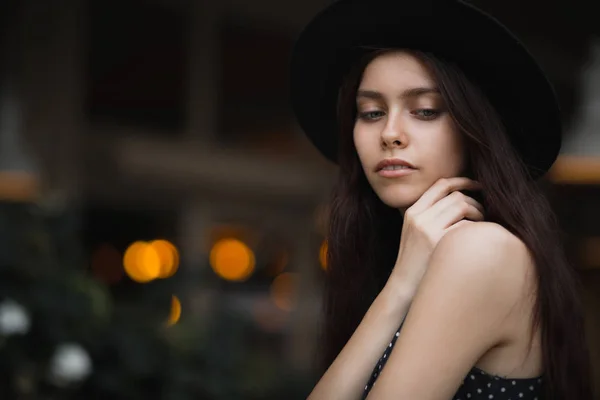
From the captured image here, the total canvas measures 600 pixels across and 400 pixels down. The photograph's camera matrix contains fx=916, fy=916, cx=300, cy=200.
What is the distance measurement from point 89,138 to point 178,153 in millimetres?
617

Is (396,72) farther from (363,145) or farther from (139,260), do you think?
(139,260)

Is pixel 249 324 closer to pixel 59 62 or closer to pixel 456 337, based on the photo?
pixel 59 62

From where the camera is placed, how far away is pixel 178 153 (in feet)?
17.8

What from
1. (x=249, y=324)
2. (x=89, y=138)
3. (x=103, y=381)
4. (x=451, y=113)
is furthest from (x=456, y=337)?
(x=89, y=138)

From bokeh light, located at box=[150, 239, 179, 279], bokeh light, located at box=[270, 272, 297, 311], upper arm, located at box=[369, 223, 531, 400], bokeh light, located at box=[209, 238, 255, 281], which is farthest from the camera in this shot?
bokeh light, located at box=[270, 272, 297, 311]

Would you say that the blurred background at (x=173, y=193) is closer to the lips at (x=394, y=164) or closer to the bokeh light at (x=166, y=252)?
Result: the bokeh light at (x=166, y=252)

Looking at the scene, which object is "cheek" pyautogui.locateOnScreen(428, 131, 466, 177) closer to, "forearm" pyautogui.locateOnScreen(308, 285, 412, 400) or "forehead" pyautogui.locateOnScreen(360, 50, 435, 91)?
"forehead" pyautogui.locateOnScreen(360, 50, 435, 91)

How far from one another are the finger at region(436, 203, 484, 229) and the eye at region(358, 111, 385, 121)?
8.3 inches

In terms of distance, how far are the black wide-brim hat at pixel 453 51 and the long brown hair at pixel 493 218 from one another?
0.11 ft

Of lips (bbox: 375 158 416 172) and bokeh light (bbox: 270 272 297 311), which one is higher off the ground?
lips (bbox: 375 158 416 172)

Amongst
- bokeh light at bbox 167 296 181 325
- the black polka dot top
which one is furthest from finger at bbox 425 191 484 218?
bokeh light at bbox 167 296 181 325

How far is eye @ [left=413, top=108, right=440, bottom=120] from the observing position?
1536 mm

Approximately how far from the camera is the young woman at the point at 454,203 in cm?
137

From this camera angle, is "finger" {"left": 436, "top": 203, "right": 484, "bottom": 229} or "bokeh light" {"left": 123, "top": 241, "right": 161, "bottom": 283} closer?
"finger" {"left": 436, "top": 203, "right": 484, "bottom": 229}
